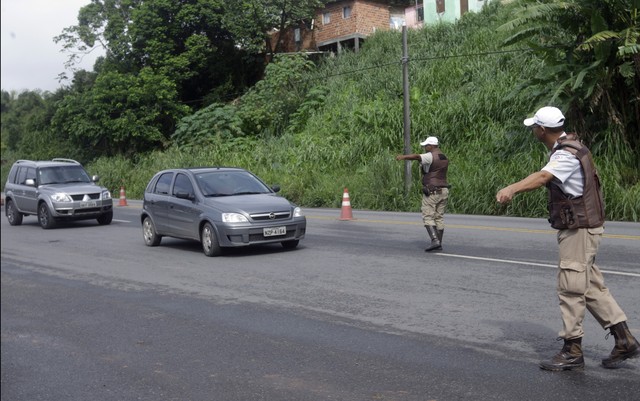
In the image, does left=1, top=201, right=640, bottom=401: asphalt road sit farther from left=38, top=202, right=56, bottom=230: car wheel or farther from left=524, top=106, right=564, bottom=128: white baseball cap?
left=38, top=202, right=56, bottom=230: car wheel

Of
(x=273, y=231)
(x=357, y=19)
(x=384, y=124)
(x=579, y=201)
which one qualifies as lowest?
(x=273, y=231)

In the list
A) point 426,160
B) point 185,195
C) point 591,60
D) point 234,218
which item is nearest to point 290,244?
point 234,218

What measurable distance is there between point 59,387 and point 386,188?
813 inches

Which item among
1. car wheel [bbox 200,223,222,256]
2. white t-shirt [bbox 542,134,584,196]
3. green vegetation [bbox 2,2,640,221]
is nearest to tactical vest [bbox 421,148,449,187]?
car wheel [bbox 200,223,222,256]

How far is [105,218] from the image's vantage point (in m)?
19.9

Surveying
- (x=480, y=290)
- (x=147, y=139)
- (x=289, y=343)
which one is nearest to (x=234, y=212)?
(x=480, y=290)

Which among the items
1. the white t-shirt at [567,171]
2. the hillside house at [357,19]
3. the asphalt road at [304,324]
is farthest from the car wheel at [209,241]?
the hillside house at [357,19]

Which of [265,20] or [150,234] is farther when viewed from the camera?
[265,20]

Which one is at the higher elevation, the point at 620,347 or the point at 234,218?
the point at 234,218

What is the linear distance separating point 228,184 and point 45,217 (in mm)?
6722

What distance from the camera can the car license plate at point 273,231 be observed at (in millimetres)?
12750

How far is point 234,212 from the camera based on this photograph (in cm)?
1273

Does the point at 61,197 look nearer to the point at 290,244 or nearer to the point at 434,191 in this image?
the point at 290,244

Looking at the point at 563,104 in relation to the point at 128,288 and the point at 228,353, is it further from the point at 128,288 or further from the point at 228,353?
the point at 228,353
